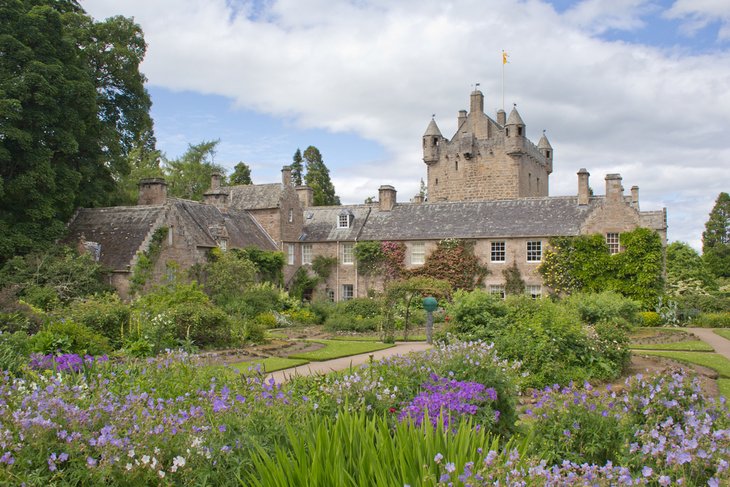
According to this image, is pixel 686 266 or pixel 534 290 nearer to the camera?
pixel 534 290

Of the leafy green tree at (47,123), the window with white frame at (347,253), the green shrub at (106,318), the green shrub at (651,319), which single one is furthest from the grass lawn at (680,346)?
the leafy green tree at (47,123)

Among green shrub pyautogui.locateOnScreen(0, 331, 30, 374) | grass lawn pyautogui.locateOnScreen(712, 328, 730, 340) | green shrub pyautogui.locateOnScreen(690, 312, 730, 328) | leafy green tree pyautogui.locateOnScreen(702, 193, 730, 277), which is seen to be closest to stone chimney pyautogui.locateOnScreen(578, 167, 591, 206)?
green shrub pyautogui.locateOnScreen(690, 312, 730, 328)

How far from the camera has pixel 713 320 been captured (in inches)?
1150

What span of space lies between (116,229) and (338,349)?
1428 centimetres

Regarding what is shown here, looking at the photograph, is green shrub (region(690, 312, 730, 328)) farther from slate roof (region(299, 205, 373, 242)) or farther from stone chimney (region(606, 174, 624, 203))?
slate roof (region(299, 205, 373, 242))

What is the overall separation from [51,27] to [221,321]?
50.9 feet

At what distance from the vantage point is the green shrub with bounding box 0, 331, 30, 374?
927 cm

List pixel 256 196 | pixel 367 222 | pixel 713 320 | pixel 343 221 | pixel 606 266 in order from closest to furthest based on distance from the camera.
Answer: pixel 713 320, pixel 606 266, pixel 256 196, pixel 367 222, pixel 343 221

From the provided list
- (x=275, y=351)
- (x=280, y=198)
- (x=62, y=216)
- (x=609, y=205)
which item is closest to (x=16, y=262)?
(x=62, y=216)

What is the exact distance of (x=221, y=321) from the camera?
63.0 feet

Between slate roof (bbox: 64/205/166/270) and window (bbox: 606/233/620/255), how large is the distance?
74.4ft

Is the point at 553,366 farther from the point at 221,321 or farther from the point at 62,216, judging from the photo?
the point at 62,216

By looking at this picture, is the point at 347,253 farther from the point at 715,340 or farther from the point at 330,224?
the point at 715,340

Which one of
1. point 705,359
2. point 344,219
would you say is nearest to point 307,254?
point 344,219
